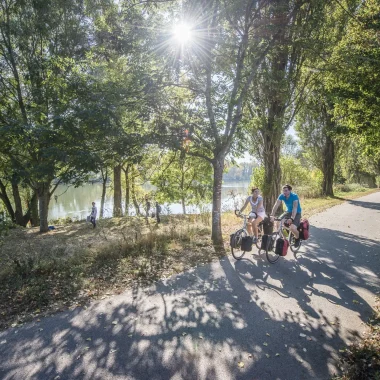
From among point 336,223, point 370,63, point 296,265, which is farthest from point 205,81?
point 336,223

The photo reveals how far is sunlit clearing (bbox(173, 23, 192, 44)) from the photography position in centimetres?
807

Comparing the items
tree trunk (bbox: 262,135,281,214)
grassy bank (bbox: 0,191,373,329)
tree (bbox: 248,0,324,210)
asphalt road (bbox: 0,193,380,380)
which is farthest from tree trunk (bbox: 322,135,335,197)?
asphalt road (bbox: 0,193,380,380)

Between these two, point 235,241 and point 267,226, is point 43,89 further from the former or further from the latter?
point 267,226

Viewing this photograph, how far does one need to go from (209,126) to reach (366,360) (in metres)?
7.04

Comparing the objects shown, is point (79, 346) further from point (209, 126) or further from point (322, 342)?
point (209, 126)

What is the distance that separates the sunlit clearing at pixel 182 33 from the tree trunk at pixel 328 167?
2257 centimetres

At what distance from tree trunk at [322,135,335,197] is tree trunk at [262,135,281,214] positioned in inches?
580

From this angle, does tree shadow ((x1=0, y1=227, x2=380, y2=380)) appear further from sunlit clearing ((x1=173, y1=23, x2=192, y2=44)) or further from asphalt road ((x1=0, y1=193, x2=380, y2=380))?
sunlit clearing ((x1=173, y1=23, x2=192, y2=44))

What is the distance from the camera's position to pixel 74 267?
22.5 ft

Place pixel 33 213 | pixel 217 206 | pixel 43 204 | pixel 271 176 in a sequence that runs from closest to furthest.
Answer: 1. pixel 217 206
2. pixel 271 176
3. pixel 43 204
4. pixel 33 213

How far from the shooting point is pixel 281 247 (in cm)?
690

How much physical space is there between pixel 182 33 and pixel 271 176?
8.78 metres

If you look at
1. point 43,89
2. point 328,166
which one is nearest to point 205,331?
point 43,89

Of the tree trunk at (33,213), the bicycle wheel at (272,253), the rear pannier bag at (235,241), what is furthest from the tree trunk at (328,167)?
the tree trunk at (33,213)
